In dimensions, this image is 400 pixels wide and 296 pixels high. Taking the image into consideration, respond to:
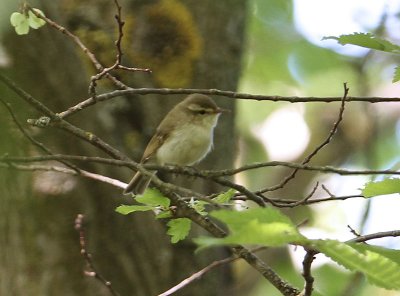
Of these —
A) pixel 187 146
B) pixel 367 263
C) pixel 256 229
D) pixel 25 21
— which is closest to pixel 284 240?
pixel 256 229

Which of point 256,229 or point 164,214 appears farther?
point 164,214

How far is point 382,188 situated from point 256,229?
2.44ft

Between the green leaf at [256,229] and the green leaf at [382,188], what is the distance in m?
0.61

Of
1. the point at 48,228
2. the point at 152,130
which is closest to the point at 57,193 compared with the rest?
the point at 48,228

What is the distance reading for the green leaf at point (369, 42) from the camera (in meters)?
1.68

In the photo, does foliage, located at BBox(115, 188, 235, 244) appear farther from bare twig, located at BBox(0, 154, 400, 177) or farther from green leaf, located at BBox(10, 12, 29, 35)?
green leaf, located at BBox(10, 12, 29, 35)

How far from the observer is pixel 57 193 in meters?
3.06

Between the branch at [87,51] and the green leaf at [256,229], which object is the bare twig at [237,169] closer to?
the branch at [87,51]

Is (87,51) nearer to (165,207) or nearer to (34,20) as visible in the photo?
(34,20)

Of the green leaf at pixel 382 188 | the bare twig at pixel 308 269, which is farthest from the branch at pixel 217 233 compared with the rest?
the green leaf at pixel 382 188

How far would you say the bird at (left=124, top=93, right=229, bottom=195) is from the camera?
374 centimetres

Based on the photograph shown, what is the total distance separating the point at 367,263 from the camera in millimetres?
1242

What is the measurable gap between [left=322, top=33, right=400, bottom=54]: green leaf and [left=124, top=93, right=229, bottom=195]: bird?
1919mm

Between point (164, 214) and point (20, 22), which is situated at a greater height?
point (20, 22)
